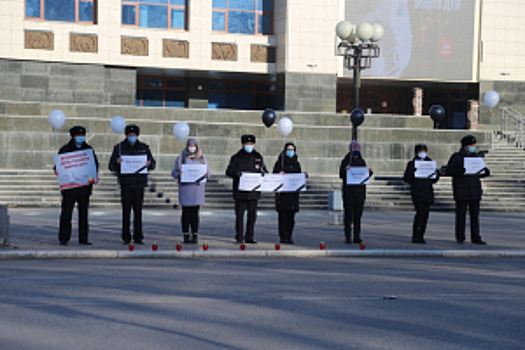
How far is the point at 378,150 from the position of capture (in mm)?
28703

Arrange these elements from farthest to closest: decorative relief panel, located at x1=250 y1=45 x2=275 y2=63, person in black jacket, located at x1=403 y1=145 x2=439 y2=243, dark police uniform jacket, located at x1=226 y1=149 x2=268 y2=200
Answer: decorative relief panel, located at x1=250 y1=45 x2=275 y2=63
person in black jacket, located at x1=403 y1=145 x2=439 y2=243
dark police uniform jacket, located at x1=226 y1=149 x2=268 y2=200

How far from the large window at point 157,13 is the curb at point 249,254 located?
26.3m

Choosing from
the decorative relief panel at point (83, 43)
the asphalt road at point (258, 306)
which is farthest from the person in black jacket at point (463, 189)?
the decorative relief panel at point (83, 43)

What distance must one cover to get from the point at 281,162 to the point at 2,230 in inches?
196

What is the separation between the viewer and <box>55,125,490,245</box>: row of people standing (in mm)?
12742

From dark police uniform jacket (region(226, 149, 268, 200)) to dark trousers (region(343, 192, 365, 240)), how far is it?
5.32ft

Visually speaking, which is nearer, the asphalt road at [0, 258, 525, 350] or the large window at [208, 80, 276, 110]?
the asphalt road at [0, 258, 525, 350]

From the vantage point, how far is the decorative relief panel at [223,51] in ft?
121

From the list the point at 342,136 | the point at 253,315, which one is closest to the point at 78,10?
the point at 342,136

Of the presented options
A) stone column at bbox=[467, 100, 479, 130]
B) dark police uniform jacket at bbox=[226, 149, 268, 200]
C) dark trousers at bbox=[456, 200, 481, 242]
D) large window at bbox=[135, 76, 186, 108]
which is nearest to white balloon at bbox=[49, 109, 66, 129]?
dark police uniform jacket at bbox=[226, 149, 268, 200]

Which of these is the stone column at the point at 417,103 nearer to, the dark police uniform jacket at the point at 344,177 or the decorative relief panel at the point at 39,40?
the decorative relief panel at the point at 39,40

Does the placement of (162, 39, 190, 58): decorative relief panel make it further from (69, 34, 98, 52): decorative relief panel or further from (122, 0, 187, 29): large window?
(69, 34, 98, 52): decorative relief panel

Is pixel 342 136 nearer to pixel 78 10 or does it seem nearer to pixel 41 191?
pixel 41 191

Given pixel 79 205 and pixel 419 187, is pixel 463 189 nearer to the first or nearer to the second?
pixel 419 187
